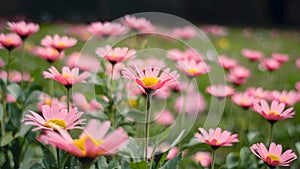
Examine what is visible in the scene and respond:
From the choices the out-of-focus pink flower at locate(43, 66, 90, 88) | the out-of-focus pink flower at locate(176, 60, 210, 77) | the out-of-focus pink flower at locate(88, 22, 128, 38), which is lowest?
the out-of-focus pink flower at locate(43, 66, 90, 88)

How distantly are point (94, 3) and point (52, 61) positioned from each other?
543cm

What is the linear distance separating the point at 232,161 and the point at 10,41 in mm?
570

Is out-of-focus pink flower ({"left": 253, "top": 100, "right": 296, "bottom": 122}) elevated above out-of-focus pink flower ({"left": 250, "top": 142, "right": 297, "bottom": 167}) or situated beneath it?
elevated above

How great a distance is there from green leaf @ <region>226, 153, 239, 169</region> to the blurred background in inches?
218

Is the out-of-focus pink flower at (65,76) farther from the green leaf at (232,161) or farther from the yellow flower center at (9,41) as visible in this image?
the green leaf at (232,161)

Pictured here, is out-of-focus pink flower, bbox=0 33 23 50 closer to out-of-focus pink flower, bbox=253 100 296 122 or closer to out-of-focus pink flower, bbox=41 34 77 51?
out-of-focus pink flower, bbox=41 34 77 51

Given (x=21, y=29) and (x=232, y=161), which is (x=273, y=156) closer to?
(x=232, y=161)

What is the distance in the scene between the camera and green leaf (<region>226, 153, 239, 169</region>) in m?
1.19

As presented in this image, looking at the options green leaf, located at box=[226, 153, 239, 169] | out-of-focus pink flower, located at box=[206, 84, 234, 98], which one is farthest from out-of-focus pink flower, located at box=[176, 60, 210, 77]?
green leaf, located at box=[226, 153, 239, 169]

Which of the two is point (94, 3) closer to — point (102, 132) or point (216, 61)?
point (216, 61)

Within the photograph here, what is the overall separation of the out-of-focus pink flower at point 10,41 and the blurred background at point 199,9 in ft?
17.8

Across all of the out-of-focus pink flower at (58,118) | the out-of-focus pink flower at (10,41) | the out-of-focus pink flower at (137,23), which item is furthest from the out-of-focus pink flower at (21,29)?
the out-of-focus pink flower at (58,118)

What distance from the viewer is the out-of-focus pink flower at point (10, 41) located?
1153 mm

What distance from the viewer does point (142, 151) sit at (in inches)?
38.9
